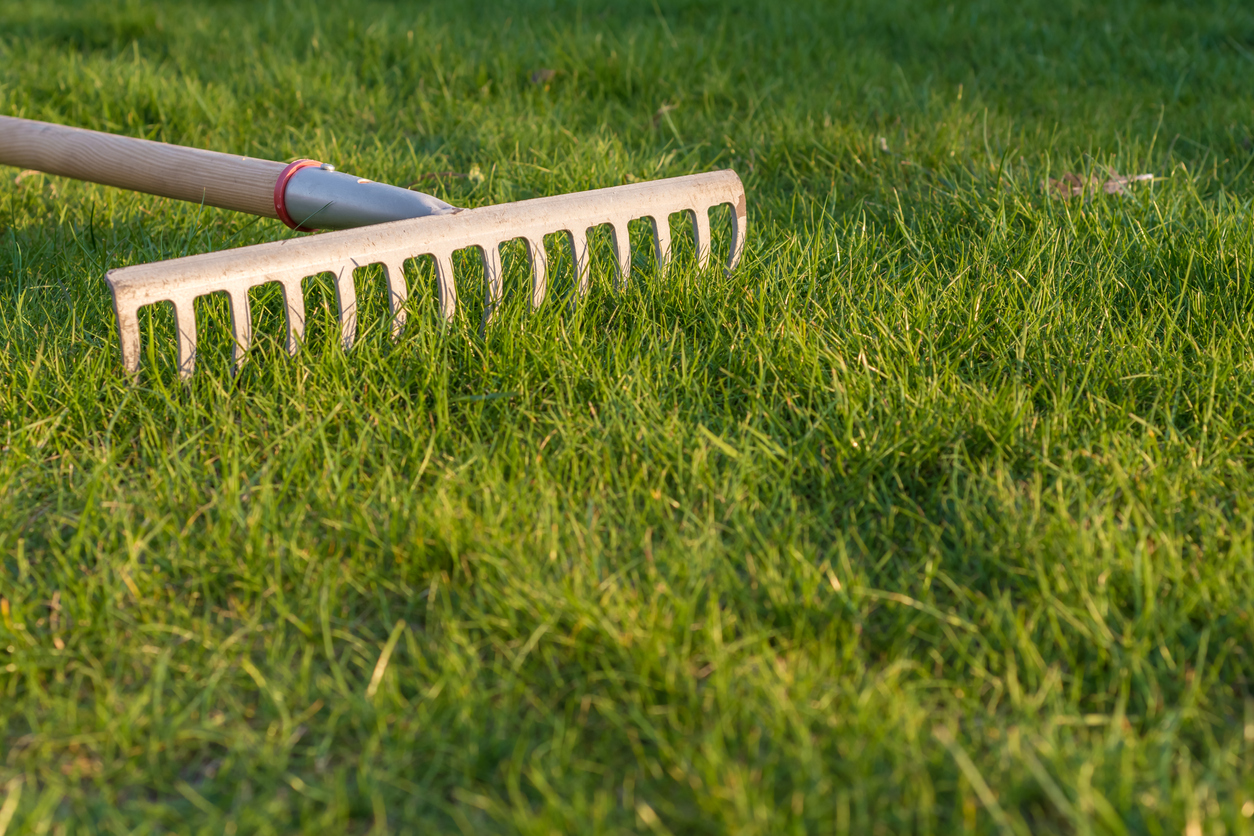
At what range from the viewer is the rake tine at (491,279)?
2275mm

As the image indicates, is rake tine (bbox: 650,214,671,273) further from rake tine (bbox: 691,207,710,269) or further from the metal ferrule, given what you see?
the metal ferrule

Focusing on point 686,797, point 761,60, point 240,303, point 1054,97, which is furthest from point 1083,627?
point 761,60

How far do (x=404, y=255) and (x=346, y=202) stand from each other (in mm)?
277

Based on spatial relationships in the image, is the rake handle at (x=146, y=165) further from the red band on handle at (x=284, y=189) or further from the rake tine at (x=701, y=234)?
the rake tine at (x=701, y=234)

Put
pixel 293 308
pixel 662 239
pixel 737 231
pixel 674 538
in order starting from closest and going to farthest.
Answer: pixel 674 538, pixel 293 308, pixel 662 239, pixel 737 231

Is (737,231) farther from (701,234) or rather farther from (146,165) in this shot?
(146,165)

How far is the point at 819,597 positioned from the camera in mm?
1565

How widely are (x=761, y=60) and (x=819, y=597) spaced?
346cm

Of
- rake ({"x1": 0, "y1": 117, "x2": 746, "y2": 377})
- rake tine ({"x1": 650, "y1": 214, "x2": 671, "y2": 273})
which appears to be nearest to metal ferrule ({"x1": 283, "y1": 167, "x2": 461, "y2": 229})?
rake ({"x1": 0, "y1": 117, "x2": 746, "y2": 377})

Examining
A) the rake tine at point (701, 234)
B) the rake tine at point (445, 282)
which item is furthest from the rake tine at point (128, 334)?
the rake tine at point (701, 234)

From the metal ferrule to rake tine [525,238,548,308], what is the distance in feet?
0.63

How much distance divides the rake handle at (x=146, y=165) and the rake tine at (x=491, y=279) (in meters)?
0.57

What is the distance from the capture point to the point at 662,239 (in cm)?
251

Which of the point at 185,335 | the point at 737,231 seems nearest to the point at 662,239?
the point at 737,231
